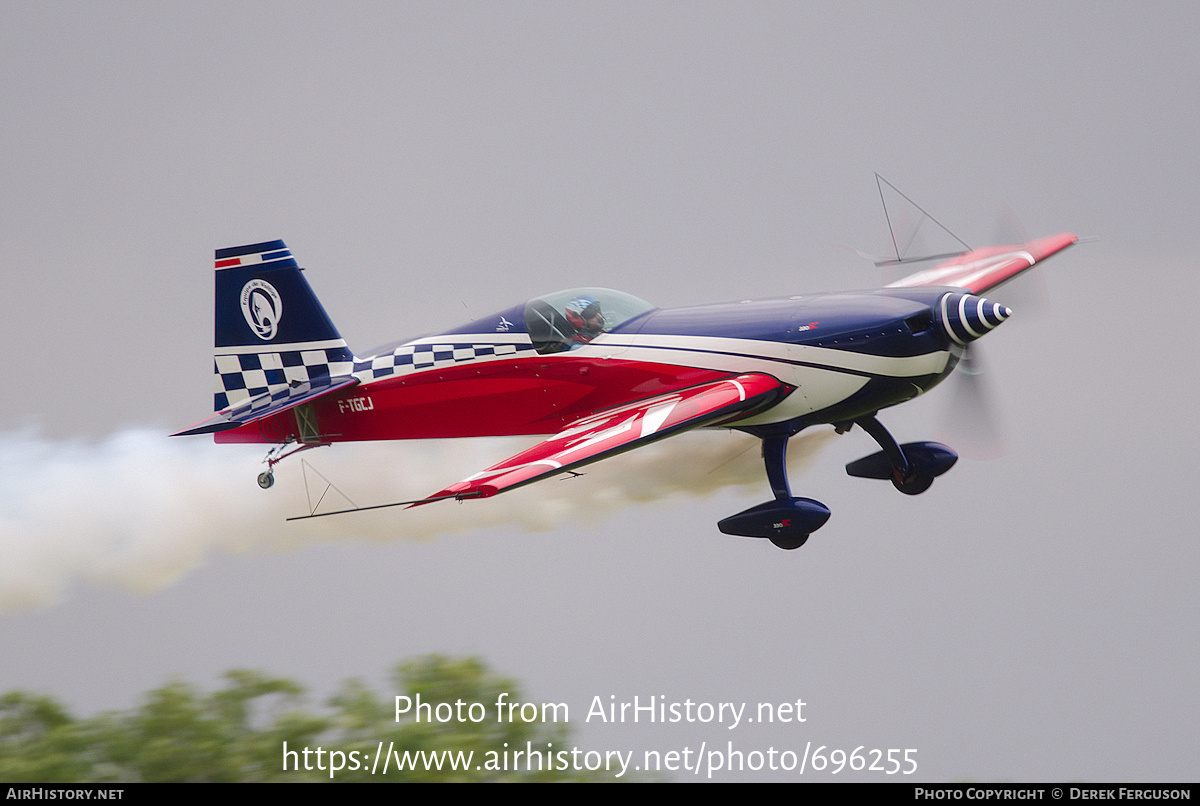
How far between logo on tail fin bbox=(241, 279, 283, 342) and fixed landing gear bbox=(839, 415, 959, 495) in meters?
7.21

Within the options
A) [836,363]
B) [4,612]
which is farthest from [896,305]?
[4,612]

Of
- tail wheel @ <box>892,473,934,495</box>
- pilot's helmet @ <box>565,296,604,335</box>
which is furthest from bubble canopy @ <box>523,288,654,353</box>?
tail wheel @ <box>892,473,934,495</box>

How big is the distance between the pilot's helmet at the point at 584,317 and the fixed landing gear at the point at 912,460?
3.21 meters

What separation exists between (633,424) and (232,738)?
5.16m

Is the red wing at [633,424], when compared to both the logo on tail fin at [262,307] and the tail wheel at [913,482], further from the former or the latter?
the logo on tail fin at [262,307]

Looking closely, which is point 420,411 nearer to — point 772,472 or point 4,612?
point 772,472

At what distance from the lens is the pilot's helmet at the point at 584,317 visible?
14328 mm

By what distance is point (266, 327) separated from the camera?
52.0 ft

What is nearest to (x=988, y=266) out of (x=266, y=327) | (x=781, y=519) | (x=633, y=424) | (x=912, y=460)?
(x=912, y=460)

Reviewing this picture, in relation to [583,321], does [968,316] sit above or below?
below

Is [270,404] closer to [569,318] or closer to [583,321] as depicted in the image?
[569,318]

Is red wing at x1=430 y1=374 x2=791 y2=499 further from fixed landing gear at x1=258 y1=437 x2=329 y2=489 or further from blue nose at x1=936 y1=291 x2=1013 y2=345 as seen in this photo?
fixed landing gear at x1=258 y1=437 x2=329 y2=489

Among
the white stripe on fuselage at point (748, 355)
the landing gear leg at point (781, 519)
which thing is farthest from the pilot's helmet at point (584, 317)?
the landing gear leg at point (781, 519)
